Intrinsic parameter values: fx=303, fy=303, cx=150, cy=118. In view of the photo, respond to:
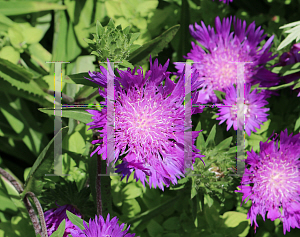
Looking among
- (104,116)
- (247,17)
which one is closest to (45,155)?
(104,116)

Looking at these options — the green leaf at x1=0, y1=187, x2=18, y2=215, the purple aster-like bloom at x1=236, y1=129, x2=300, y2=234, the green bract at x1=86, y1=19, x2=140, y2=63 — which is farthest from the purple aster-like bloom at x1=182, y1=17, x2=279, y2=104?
the green leaf at x1=0, y1=187, x2=18, y2=215

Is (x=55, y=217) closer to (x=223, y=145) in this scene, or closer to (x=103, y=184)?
(x=103, y=184)

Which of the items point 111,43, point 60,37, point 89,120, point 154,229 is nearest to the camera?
point 111,43

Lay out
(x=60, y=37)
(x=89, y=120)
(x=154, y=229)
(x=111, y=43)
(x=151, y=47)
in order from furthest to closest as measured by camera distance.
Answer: (x=60, y=37)
(x=154, y=229)
(x=151, y=47)
(x=89, y=120)
(x=111, y=43)

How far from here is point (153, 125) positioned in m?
1.16

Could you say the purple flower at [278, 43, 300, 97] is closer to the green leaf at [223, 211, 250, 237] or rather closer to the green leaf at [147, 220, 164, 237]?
the green leaf at [223, 211, 250, 237]

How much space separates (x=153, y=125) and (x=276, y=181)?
0.64m

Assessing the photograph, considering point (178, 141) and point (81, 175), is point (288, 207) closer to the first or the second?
point (178, 141)

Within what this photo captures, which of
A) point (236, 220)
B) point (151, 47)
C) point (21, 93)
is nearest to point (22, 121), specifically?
point (21, 93)

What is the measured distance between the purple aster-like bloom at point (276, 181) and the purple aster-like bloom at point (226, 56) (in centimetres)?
33

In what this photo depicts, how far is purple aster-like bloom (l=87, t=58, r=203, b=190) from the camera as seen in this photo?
3.63 feet

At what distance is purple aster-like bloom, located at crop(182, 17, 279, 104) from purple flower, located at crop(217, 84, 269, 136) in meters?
0.11

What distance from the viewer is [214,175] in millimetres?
1218

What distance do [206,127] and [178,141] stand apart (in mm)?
331
